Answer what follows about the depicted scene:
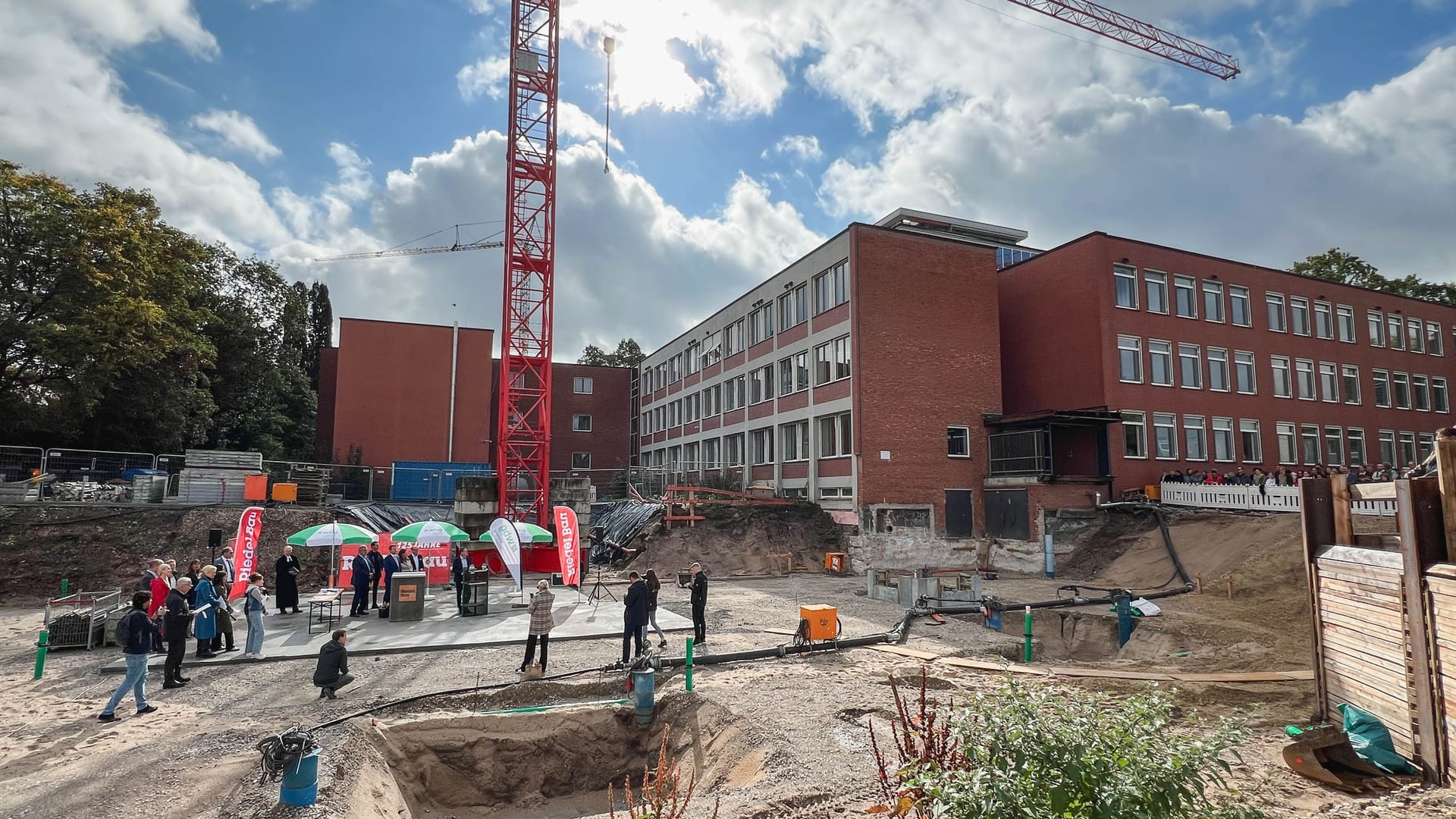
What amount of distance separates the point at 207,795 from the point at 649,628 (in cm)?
954

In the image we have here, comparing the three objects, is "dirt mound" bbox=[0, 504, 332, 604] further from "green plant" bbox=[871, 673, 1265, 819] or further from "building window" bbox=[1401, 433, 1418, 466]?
"building window" bbox=[1401, 433, 1418, 466]

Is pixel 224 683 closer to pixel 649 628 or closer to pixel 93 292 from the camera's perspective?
pixel 649 628

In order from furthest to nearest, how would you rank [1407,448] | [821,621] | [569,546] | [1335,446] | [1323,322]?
[1407,448] → [1323,322] → [1335,446] → [569,546] → [821,621]

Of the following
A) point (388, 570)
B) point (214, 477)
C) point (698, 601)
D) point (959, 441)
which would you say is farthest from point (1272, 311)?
point (214, 477)

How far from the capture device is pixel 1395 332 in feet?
129

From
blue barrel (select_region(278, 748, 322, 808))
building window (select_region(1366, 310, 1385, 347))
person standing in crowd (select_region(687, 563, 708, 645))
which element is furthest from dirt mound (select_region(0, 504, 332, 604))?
building window (select_region(1366, 310, 1385, 347))

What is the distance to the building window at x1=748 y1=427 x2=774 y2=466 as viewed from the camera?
38.9 metres

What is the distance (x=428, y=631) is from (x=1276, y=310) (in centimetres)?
3934

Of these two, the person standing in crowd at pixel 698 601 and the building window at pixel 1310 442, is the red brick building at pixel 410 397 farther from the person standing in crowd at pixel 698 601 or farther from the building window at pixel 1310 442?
the building window at pixel 1310 442

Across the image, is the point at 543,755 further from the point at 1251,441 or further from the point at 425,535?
the point at 1251,441

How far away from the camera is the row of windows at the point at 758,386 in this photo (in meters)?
32.8

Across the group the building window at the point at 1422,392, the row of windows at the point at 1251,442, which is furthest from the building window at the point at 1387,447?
the building window at the point at 1422,392

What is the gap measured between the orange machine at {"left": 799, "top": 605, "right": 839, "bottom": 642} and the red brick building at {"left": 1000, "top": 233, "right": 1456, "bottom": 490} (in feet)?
63.2

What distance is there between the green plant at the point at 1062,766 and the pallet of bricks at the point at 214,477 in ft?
103
